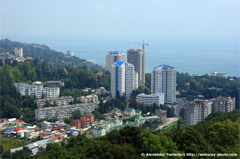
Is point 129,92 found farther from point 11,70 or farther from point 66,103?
point 11,70

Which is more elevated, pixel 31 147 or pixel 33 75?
pixel 33 75

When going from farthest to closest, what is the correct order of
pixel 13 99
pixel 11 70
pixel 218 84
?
pixel 218 84 → pixel 11 70 → pixel 13 99

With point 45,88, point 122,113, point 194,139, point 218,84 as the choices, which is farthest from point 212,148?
point 218,84

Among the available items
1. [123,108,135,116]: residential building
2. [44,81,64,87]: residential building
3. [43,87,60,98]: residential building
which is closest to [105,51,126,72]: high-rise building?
[44,81,64,87]: residential building

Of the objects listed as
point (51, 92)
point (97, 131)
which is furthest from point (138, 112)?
point (97, 131)

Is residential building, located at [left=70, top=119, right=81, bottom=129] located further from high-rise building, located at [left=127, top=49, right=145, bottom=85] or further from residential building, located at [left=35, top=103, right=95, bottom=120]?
high-rise building, located at [left=127, top=49, right=145, bottom=85]

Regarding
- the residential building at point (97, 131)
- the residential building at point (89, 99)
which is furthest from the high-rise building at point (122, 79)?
the residential building at point (97, 131)

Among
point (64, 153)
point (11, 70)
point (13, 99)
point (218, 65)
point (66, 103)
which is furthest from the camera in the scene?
point (218, 65)

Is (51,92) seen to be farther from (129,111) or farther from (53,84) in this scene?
(129,111)
